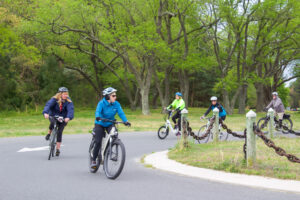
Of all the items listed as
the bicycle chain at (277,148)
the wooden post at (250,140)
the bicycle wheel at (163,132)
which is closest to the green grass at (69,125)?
the bicycle wheel at (163,132)

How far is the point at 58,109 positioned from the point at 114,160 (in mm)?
3499

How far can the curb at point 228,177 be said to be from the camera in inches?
237

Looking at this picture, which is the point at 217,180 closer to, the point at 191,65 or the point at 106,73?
the point at 191,65

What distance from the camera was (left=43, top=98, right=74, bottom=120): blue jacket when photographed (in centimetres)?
939

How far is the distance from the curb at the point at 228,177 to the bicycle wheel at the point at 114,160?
1331 mm

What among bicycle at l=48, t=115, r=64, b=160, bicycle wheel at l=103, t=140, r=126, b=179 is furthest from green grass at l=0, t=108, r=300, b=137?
bicycle wheel at l=103, t=140, r=126, b=179

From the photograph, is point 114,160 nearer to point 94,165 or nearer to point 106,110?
point 94,165

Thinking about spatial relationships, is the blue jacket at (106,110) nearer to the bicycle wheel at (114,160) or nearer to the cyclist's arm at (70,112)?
the bicycle wheel at (114,160)

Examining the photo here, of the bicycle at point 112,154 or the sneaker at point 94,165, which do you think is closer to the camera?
the bicycle at point 112,154

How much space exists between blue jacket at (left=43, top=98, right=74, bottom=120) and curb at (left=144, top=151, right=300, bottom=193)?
2.50 meters

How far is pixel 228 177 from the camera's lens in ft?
22.1

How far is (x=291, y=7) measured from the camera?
3375 centimetres

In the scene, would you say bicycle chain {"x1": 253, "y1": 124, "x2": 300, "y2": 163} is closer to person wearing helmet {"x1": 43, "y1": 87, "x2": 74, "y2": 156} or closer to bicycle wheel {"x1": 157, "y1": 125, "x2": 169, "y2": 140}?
person wearing helmet {"x1": 43, "y1": 87, "x2": 74, "y2": 156}

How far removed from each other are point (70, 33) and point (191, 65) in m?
11.7
